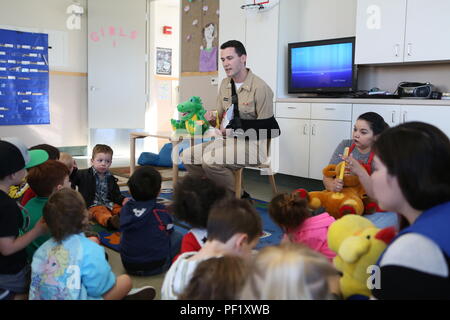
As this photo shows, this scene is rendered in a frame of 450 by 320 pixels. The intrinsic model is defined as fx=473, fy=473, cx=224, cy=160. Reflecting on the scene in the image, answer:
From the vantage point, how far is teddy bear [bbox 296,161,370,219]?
250 centimetres

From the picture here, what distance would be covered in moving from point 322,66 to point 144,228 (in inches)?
109

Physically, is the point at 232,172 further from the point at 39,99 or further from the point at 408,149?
the point at 39,99

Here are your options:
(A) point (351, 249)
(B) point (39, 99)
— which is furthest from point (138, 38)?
(A) point (351, 249)

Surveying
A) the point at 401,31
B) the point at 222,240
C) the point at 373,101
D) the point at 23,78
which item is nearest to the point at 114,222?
the point at 222,240

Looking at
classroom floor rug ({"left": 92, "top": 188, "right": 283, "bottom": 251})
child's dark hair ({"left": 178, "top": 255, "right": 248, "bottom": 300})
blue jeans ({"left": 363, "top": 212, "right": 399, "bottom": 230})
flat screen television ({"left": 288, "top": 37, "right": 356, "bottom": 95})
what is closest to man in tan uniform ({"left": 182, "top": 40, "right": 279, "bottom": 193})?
classroom floor rug ({"left": 92, "top": 188, "right": 283, "bottom": 251})

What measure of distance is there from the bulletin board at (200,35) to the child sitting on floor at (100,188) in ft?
9.54

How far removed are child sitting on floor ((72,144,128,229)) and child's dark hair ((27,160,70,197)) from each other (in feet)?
3.16

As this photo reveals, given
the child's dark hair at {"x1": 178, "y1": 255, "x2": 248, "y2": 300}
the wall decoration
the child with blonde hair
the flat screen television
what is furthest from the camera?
the wall decoration

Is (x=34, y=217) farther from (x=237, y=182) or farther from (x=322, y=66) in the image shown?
(x=322, y=66)

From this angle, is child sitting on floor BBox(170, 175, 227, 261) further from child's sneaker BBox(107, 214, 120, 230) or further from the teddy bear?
child's sneaker BBox(107, 214, 120, 230)

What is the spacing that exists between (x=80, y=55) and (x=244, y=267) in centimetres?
638

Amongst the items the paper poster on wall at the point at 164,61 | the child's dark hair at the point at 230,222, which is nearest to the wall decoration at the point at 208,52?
the paper poster on wall at the point at 164,61

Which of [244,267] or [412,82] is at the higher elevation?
[412,82]
